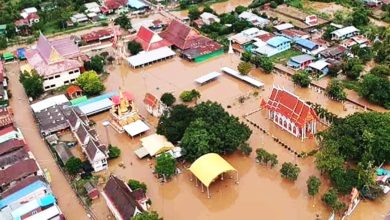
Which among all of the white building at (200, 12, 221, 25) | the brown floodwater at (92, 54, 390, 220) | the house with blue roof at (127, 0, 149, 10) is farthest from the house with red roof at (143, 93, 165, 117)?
the house with blue roof at (127, 0, 149, 10)

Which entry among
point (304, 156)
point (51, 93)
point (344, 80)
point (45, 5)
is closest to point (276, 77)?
point (344, 80)

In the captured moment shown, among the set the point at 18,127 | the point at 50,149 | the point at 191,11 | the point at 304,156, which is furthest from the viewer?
the point at 191,11

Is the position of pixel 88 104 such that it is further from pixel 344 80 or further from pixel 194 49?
pixel 344 80

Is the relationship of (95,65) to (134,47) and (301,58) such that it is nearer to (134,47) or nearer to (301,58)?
(134,47)

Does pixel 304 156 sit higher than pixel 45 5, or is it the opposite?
pixel 304 156

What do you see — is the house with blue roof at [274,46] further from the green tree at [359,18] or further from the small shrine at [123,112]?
the small shrine at [123,112]

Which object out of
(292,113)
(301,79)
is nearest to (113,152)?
(292,113)

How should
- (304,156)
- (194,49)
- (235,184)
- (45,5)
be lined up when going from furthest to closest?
(45,5) → (194,49) → (304,156) → (235,184)

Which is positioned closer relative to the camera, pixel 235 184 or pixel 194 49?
pixel 235 184
